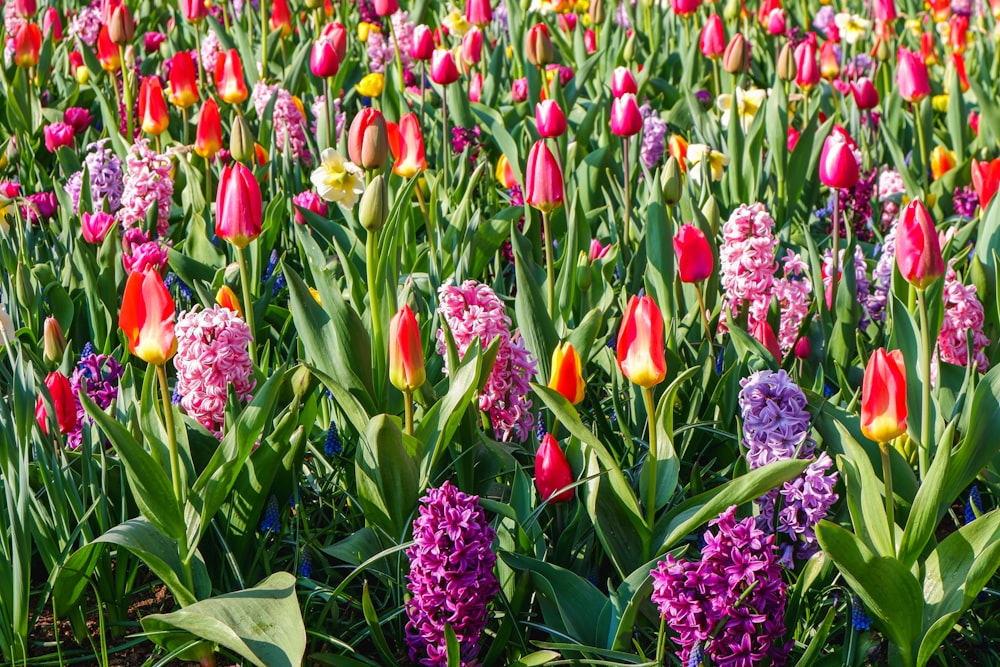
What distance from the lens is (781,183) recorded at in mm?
3500

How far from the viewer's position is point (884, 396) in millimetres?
1580

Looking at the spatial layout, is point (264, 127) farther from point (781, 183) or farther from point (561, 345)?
point (561, 345)

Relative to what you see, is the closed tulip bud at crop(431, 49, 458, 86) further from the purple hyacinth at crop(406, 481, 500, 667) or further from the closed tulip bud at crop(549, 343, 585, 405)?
the purple hyacinth at crop(406, 481, 500, 667)

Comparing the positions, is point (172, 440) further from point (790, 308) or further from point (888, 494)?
point (790, 308)

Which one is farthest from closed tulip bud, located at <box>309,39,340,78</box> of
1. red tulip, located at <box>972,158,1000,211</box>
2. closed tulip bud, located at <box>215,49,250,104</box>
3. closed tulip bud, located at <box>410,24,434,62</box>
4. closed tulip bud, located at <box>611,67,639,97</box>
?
red tulip, located at <box>972,158,1000,211</box>

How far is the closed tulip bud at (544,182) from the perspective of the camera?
2367 millimetres

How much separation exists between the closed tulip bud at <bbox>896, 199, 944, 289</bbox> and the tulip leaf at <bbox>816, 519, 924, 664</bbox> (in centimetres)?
46

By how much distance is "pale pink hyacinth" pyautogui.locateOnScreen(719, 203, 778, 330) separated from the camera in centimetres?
225

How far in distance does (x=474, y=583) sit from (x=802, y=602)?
1.82 feet

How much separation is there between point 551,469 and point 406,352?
0.29 meters

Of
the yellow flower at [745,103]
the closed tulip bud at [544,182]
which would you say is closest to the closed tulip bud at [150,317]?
the closed tulip bud at [544,182]

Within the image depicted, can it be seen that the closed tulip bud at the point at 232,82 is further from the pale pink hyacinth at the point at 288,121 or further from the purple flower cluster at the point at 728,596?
the purple flower cluster at the point at 728,596

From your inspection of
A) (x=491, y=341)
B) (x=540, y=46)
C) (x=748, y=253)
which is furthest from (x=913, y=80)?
(x=491, y=341)

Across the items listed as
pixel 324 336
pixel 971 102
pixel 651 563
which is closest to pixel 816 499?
pixel 651 563
